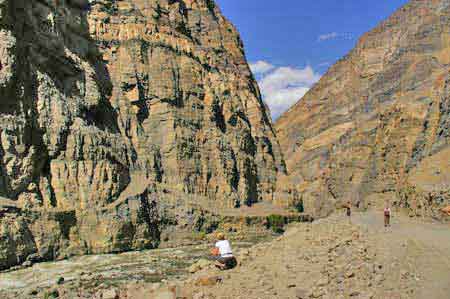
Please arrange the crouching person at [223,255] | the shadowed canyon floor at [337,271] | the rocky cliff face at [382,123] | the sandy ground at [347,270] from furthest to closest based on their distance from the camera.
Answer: the rocky cliff face at [382,123]
the crouching person at [223,255]
the shadowed canyon floor at [337,271]
the sandy ground at [347,270]

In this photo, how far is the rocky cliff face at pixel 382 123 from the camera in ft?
119

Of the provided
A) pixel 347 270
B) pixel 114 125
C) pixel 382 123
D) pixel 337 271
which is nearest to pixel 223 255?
pixel 337 271

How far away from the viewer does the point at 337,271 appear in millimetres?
13531

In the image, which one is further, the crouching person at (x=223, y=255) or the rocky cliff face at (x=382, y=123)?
the rocky cliff face at (x=382, y=123)

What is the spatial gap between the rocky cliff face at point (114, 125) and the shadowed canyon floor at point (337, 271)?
54.0 ft

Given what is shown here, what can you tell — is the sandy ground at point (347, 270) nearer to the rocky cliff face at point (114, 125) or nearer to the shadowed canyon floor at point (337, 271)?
the shadowed canyon floor at point (337, 271)

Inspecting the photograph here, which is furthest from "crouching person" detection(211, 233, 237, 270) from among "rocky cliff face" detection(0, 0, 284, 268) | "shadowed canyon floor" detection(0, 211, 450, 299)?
"rocky cliff face" detection(0, 0, 284, 268)

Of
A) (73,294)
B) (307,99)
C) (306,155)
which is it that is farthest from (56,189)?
(307,99)

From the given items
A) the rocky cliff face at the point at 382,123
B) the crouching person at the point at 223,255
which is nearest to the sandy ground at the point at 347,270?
the crouching person at the point at 223,255

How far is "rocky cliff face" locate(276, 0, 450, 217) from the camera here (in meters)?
36.3

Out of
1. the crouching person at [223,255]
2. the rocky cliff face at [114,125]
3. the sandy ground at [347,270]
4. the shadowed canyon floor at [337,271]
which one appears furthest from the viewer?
the rocky cliff face at [114,125]

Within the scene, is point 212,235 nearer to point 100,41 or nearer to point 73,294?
point 100,41

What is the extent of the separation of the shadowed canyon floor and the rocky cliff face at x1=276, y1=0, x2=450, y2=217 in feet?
31.0

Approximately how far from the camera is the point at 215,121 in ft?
180
